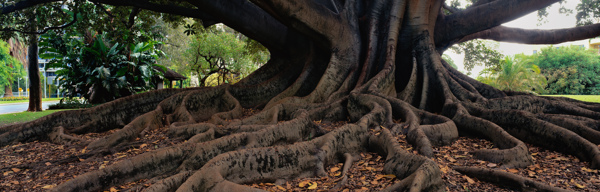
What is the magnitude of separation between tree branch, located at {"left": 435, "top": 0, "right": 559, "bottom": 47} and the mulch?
163 inches

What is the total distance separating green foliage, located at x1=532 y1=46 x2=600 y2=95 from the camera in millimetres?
34156

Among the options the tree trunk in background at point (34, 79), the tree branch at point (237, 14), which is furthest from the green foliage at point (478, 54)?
the tree trunk in background at point (34, 79)

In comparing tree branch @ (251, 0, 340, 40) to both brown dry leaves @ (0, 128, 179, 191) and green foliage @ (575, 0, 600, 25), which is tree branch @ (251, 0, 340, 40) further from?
green foliage @ (575, 0, 600, 25)

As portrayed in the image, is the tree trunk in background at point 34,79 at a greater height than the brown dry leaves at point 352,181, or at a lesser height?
greater

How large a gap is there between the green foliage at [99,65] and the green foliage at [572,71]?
3634 cm

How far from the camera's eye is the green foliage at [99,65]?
1338cm

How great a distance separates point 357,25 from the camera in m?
7.68

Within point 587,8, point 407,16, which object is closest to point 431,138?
point 407,16

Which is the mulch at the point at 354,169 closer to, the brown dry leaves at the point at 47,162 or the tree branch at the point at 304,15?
the brown dry leaves at the point at 47,162

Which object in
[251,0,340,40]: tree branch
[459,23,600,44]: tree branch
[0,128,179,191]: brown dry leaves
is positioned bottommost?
[0,128,179,191]: brown dry leaves

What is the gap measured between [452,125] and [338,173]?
1980mm

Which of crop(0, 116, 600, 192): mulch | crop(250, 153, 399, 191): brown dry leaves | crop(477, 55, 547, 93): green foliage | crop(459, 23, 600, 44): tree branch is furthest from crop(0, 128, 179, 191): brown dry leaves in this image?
crop(477, 55, 547, 93): green foliage

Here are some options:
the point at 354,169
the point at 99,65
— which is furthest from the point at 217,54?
the point at 354,169

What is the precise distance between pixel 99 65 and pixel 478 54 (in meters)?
15.4
